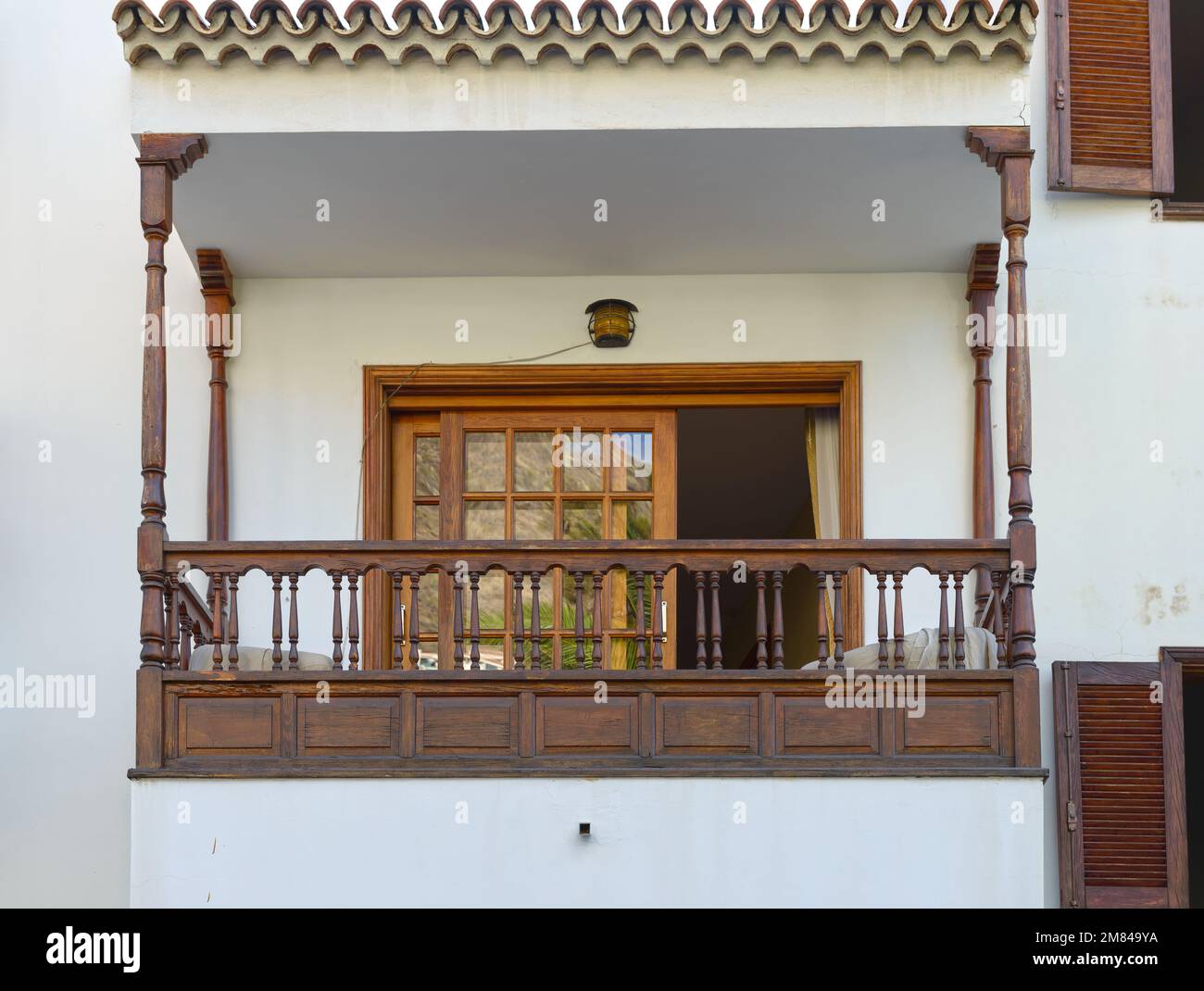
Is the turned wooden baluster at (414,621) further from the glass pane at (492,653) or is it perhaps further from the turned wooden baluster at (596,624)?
the glass pane at (492,653)

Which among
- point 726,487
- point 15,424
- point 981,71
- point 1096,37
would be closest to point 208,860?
point 15,424

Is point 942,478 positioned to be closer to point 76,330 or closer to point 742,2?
point 742,2

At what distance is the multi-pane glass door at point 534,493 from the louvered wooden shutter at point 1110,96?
7.53 ft

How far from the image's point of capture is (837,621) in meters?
10.4

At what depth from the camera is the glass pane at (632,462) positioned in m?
9.94

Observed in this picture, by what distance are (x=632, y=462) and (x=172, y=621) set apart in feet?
8.85

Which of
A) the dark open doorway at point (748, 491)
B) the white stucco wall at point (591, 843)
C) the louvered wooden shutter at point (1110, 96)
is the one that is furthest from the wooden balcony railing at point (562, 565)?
the dark open doorway at point (748, 491)

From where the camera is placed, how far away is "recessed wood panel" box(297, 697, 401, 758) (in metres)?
8.00

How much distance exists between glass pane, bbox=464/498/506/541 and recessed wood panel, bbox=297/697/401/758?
1.99 m

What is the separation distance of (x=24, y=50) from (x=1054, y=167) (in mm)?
4975

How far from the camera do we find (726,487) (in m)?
14.5

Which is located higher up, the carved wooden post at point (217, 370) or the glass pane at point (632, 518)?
the carved wooden post at point (217, 370)

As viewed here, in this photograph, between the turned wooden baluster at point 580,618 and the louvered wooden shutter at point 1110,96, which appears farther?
the louvered wooden shutter at point 1110,96

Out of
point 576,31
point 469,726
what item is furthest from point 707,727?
point 576,31
